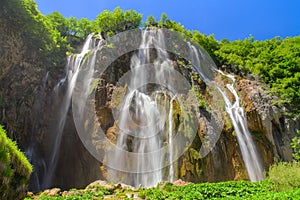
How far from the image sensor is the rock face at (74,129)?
16.5 m

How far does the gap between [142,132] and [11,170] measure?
10.9m

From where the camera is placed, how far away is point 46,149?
18.5m

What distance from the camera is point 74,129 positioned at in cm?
1878

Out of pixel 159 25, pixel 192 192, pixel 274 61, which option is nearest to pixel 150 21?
pixel 159 25

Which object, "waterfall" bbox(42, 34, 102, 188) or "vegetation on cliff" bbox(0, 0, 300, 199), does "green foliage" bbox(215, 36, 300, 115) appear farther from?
"waterfall" bbox(42, 34, 102, 188)

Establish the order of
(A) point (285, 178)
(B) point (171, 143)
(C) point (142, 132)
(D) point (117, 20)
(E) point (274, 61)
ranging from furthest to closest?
(D) point (117, 20) < (E) point (274, 61) < (C) point (142, 132) < (B) point (171, 143) < (A) point (285, 178)

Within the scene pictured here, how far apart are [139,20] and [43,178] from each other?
62.8ft

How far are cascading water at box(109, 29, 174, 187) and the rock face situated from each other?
2.97 feet

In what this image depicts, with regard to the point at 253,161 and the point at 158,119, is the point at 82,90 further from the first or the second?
the point at 253,161

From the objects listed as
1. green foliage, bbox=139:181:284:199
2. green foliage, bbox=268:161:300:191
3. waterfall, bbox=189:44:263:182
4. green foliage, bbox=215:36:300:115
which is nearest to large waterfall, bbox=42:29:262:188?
waterfall, bbox=189:44:263:182

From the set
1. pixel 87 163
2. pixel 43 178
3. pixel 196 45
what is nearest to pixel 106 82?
pixel 87 163

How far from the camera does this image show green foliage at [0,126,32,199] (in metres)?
6.53

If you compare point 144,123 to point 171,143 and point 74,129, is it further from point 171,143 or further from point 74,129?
point 74,129

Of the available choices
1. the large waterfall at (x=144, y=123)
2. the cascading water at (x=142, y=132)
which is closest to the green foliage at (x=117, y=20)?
the large waterfall at (x=144, y=123)
